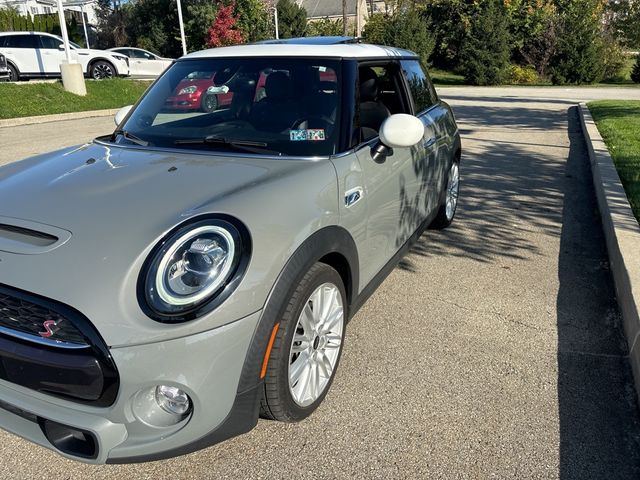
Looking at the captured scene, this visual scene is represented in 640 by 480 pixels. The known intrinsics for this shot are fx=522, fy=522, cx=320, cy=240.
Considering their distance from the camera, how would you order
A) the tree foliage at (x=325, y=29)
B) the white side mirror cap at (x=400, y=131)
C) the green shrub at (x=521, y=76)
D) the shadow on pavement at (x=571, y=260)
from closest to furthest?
the shadow on pavement at (x=571, y=260)
the white side mirror cap at (x=400, y=131)
the green shrub at (x=521, y=76)
the tree foliage at (x=325, y=29)

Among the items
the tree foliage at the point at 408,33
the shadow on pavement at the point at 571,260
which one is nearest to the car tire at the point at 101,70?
the shadow on pavement at the point at 571,260

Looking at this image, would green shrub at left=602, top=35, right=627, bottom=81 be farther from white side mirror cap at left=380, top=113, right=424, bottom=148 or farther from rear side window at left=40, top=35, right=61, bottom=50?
white side mirror cap at left=380, top=113, right=424, bottom=148

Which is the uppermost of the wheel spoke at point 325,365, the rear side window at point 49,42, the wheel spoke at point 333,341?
the rear side window at point 49,42

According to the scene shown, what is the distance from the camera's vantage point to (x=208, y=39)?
3419 centimetres

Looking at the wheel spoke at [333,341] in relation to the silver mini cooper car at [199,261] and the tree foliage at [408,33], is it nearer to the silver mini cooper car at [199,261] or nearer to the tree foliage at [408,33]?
the silver mini cooper car at [199,261]

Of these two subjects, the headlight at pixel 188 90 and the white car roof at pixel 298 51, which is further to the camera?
the headlight at pixel 188 90

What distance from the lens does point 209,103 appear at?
10.3ft

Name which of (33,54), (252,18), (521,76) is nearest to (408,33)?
(521,76)

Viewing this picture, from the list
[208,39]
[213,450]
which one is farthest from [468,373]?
[208,39]

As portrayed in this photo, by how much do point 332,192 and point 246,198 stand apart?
469mm

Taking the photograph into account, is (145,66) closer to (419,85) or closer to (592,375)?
(419,85)

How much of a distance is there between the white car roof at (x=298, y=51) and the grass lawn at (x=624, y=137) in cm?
307

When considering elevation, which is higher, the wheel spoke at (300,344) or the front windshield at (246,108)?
the front windshield at (246,108)

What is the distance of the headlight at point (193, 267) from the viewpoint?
69.4 inches
